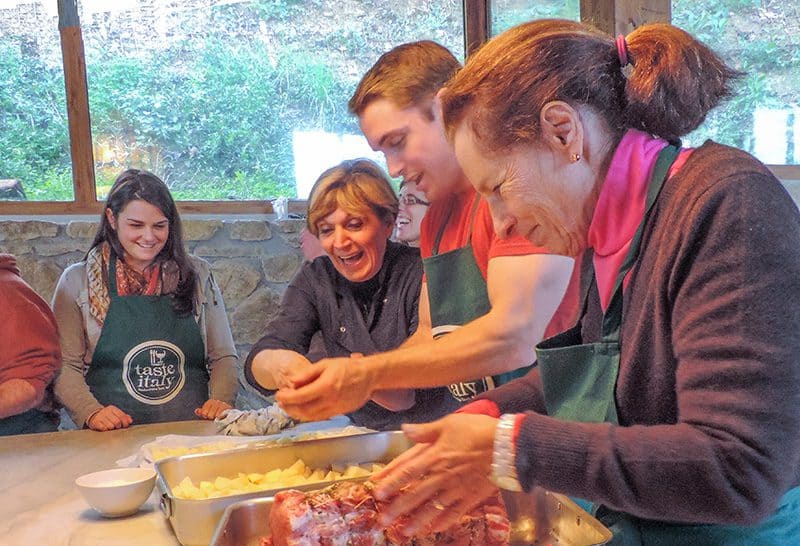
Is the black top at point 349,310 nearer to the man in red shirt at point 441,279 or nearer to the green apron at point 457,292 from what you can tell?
the man in red shirt at point 441,279

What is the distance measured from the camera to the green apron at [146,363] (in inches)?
130

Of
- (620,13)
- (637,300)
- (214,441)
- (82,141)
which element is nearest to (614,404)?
(637,300)

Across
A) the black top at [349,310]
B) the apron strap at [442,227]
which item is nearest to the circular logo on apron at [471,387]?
the apron strap at [442,227]

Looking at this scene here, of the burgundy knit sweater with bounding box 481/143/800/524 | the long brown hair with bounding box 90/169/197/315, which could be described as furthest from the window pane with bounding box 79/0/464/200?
the burgundy knit sweater with bounding box 481/143/800/524

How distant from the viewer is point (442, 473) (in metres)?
1.16

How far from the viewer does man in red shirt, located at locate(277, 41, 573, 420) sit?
1.69 metres

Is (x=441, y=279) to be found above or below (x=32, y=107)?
below

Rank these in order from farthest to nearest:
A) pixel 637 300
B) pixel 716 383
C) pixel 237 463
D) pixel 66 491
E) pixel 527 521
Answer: pixel 66 491 → pixel 237 463 → pixel 527 521 → pixel 637 300 → pixel 716 383

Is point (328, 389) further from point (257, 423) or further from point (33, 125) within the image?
point (33, 125)

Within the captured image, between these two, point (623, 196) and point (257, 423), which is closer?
point (623, 196)

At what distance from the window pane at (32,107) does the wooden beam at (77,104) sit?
0.17 ft

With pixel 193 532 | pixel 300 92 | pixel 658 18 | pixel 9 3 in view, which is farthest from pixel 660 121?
pixel 9 3

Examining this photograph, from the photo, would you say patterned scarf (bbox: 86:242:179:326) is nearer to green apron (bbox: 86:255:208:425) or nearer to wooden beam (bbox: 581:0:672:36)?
green apron (bbox: 86:255:208:425)

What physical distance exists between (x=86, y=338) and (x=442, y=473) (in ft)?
8.53
